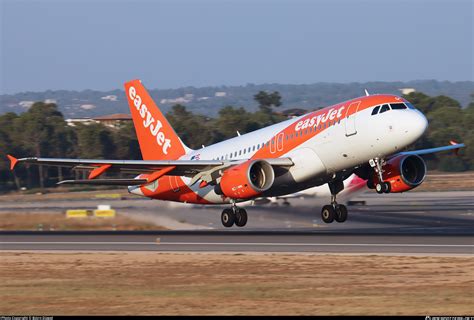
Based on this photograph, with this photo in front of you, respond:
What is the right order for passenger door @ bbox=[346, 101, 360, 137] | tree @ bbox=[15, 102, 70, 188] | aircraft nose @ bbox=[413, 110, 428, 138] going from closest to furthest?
aircraft nose @ bbox=[413, 110, 428, 138], passenger door @ bbox=[346, 101, 360, 137], tree @ bbox=[15, 102, 70, 188]

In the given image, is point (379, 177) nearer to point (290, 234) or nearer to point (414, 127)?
point (414, 127)


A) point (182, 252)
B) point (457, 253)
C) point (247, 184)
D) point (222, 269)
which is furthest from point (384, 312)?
point (247, 184)

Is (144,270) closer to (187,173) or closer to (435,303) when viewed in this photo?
(435,303)

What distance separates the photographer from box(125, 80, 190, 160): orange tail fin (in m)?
46.2

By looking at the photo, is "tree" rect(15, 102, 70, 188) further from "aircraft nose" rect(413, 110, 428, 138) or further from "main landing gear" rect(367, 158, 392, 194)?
"aircraft nose" rect(413, 110, 428, 138)

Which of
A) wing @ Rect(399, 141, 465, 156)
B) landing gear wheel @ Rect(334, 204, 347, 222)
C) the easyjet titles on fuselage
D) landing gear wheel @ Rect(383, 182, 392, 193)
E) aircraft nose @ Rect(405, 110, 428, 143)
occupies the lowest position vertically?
landing gear wheel @ Rect(334, 204, 347, 222)

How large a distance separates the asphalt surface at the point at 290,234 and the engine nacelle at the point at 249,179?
216cm

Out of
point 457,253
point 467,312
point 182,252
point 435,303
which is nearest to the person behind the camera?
point 467,312

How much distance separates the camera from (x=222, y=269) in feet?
93.7

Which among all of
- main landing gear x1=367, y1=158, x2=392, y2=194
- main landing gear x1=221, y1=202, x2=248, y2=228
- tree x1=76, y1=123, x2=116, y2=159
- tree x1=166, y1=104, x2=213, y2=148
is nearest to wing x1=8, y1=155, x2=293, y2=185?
main landing gear x1=221, y1=202, x2=248, y2=228

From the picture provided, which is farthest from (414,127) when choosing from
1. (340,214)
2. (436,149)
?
(436,149)

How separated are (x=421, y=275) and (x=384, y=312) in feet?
21.2

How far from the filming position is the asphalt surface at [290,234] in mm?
34938

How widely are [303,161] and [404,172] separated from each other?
4.84 meters
